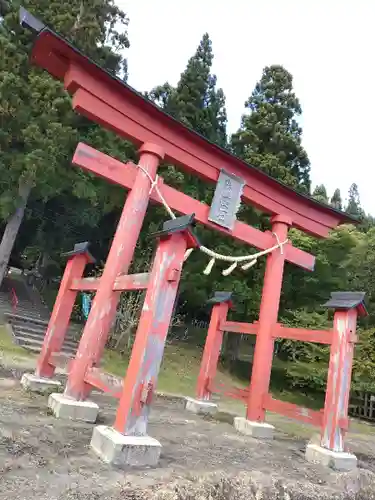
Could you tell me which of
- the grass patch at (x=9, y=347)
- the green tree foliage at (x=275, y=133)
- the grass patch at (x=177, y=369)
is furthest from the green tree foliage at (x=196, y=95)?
the grass patch at (x=9, y=347)

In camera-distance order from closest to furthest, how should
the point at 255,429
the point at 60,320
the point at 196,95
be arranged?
the point at 60,320
the point at 255,429
the point at 196,95

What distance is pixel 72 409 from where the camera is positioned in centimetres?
488

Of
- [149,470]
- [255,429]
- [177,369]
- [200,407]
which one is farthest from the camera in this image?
[177,369]

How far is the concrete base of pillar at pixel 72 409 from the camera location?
4820 mm

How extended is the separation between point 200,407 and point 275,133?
12085 millimetres

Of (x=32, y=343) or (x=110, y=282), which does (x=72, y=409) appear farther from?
(x=32, y=343)

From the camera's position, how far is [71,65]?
5492 millimetres

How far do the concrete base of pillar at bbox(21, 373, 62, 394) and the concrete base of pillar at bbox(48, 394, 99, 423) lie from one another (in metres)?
1.20

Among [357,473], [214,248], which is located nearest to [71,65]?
[357,473]

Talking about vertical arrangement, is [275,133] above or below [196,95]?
below

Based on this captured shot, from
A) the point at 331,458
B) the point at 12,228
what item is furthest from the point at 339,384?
the point at 12,228

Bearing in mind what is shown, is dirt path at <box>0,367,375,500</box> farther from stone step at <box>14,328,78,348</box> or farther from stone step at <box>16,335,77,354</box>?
stone step at <box>14,328,78,348</box>

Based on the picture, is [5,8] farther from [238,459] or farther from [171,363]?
[238,459]

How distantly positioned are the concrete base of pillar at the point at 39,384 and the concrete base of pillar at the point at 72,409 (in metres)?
1.20
